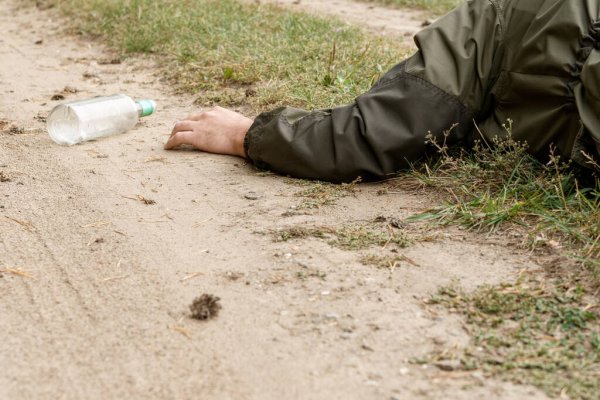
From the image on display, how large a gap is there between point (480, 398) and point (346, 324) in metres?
0.41

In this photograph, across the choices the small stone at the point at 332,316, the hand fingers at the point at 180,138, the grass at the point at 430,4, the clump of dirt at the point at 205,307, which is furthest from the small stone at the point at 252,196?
the grass at the point at 430,4

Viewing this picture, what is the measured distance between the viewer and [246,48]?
4.64m

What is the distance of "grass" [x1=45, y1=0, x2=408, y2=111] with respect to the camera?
4.01m

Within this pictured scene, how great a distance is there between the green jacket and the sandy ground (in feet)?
0.54

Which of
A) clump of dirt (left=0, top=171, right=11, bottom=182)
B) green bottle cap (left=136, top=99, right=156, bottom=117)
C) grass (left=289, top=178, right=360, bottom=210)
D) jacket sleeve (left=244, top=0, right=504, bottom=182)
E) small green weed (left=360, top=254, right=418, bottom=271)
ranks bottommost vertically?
clump of dirt (left=0, top=171, right=11, bottom=182)

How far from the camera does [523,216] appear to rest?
258 cm

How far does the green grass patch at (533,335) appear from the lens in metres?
1.81

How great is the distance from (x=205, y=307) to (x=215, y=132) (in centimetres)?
133

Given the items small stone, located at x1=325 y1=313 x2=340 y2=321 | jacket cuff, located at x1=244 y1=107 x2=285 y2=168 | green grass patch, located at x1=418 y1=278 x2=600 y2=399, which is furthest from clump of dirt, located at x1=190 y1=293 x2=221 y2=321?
jacket cuff, located at x1=244 y1=107 x2=285 y2=168

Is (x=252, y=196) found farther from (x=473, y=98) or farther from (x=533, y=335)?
(x=533, y=335)

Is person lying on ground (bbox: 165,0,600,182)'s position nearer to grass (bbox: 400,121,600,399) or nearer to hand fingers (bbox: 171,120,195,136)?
grass (bbox: 400,121,600,399)

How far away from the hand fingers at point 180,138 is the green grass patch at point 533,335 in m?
1.51

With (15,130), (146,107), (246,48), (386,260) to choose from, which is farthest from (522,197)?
(246,48)

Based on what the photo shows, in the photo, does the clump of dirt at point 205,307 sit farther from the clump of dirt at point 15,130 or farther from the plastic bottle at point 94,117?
the clump of dirt at point 15,130
